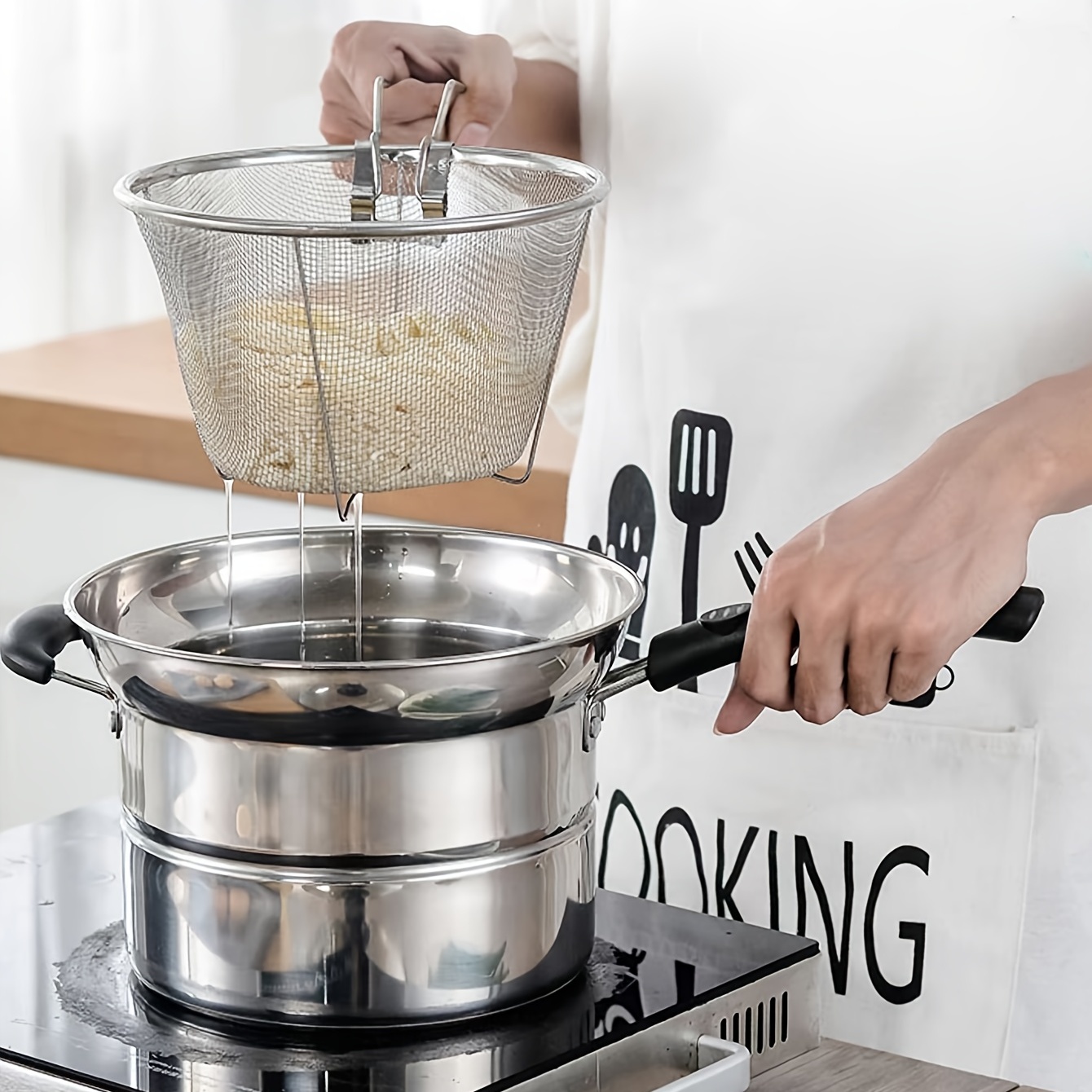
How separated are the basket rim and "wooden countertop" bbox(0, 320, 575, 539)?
60 cm

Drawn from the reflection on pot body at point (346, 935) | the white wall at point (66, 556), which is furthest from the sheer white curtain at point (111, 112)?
the reflection on pot body at point (346, 935)

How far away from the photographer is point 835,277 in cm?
94

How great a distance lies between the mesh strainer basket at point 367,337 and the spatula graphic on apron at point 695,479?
6.8 inches

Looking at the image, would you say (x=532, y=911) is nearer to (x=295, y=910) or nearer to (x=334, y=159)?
(x=295, y=910)

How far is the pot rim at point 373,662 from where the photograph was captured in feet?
1.98

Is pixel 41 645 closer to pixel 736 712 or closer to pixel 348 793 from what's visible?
pixel 348 793

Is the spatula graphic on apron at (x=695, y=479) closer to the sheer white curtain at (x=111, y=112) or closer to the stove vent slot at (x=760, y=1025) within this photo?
the stove vent slot at (x=760, y=1025)

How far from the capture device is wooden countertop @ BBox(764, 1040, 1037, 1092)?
682 mm

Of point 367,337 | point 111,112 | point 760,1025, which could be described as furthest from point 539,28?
point 111,112

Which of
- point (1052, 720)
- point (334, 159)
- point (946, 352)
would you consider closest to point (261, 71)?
point (334, 159)

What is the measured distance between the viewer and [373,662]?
0.67 metres

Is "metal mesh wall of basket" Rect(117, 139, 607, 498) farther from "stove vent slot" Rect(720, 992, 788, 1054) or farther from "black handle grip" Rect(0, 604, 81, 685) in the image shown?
"stove vent slot" Rect(720, 992, 788, 1054)

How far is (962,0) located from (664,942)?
1.67 feet

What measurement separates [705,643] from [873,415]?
0.31 m
